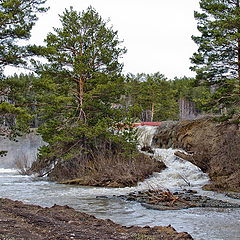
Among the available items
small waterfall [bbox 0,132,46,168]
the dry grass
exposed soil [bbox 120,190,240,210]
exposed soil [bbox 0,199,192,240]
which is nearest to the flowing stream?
exposed soil [bbox 120,190,240,210]

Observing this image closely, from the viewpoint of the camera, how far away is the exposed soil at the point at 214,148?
17.1 m

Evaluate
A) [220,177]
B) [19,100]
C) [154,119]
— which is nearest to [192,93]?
[154,119]

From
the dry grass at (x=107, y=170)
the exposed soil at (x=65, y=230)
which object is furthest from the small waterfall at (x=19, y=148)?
the exposed soil at (x=65, y=230)

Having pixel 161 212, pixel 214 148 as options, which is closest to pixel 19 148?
pixel 214 148

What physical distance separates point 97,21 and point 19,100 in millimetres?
12064

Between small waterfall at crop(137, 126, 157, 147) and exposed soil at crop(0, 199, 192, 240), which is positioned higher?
small waterfall at crop(137, 126, 157, 147)

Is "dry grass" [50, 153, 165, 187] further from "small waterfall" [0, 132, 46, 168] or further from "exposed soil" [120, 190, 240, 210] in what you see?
"small waterfall" [0, 132, 46, 168]

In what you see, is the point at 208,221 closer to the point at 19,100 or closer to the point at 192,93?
the point at 19,100

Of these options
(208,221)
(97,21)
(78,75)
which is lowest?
(208,221)

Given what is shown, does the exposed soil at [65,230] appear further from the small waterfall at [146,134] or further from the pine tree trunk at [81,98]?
the small waterfall at [146,134]

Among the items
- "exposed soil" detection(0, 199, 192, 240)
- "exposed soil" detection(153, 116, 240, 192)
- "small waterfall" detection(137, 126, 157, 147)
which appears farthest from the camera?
"small waterfall" detection(137, 126, 157, 147)

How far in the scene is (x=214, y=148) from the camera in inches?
758

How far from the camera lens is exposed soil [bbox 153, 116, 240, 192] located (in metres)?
17.1

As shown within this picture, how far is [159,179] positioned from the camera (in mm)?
20391
